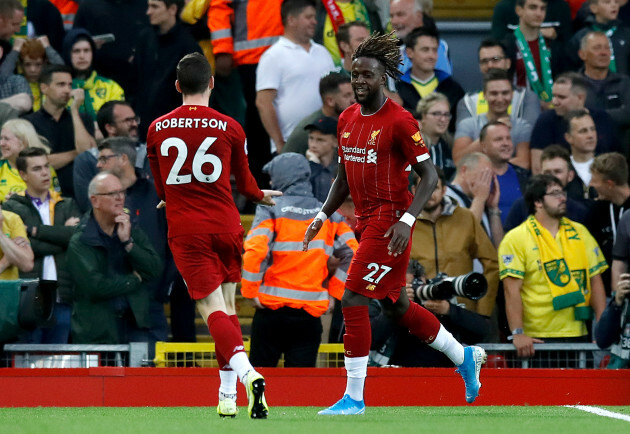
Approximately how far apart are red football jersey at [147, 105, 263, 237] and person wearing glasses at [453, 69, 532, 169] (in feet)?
17.2

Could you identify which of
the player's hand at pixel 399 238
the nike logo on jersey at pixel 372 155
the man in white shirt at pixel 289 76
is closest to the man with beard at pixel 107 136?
the man in white shirt at pixel 289 76

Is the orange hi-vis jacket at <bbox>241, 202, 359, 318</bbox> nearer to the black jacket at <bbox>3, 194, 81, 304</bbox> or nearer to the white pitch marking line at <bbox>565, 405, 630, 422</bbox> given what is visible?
the black jacket at <bbox>3, 194, 81, 304</bbox>

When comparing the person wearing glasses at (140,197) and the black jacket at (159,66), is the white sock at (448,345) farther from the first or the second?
the black jacket at (159,66)

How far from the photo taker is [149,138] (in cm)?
767

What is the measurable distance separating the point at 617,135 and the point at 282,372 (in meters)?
5.24

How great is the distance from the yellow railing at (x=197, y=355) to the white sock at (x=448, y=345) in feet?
6.91

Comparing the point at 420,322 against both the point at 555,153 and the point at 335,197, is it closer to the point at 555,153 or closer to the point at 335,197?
the point at 335,197

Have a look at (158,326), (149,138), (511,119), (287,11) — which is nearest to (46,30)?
(287,11)

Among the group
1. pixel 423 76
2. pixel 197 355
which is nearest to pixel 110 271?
pixel 197 355

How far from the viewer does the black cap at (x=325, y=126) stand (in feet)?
37.4

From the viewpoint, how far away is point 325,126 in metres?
11.4

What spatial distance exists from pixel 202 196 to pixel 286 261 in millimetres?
2193

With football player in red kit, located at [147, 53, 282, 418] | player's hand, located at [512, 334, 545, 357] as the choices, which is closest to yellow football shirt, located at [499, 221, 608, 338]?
player's hand, located at [512, 334, 545, 357]

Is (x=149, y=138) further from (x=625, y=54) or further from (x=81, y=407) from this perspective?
(x=625, y=54)
